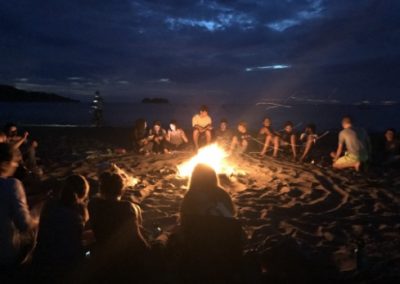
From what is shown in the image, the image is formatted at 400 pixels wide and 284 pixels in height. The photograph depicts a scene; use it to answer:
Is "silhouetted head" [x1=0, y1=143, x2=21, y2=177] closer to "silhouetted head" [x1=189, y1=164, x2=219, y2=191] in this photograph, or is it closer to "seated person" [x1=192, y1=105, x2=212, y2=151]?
"silhouetted head" [x1=189, y1=164, x2=219, y2=191]

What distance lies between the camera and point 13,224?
366cm

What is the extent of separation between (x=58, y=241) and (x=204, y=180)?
1.60 metres

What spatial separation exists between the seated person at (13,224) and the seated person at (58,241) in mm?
181

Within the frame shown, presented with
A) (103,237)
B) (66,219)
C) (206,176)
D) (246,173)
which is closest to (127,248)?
(103,237)

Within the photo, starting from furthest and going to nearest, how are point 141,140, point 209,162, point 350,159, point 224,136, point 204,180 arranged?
point 224,136 < point 141,140 < point 350,159 < point 209,162 < point 204,180

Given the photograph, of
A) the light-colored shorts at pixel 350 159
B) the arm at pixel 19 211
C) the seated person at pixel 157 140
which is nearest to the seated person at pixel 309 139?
the light-colored shorts at pixel 350 159

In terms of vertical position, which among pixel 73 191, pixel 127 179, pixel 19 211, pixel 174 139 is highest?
pixel 174 139

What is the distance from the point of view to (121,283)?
11.5 feet

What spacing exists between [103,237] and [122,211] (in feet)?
1.06

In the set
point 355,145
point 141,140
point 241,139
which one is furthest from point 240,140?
point 355,145

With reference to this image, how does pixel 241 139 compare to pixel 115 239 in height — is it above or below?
above

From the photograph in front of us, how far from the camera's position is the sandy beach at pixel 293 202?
4.70 meters

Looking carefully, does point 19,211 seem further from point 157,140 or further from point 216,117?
point 216,117

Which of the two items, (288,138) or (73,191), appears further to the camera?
(288,138)
